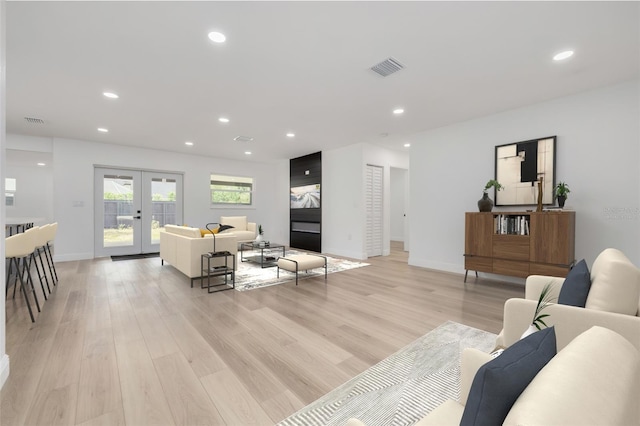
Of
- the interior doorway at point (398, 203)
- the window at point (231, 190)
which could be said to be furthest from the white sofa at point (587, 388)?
the interior doorway at point (398, 203)

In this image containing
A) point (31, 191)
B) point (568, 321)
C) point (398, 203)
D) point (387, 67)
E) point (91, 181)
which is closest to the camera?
point (568, 321)

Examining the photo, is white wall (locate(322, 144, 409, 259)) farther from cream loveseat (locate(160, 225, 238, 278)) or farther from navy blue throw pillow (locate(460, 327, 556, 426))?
navy blue throw pillow (locate(460, 327, 556, 426))

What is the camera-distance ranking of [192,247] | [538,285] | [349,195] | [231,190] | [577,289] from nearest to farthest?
1. [577,289]
2. [538,285]
3. [192,247]
4. [349,195]
5. [231,190]

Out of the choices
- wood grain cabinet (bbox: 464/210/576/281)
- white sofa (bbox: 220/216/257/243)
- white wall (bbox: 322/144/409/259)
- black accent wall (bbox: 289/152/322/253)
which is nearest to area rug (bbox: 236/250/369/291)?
white wall (bbox: 322/144/409/259)

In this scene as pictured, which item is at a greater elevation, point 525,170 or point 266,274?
point 525,170

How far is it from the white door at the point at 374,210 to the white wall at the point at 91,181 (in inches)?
130

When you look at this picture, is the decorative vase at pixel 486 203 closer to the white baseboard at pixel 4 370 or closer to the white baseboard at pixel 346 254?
the white baseboard at pixel 346 254

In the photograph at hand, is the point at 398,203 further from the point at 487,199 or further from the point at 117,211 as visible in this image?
the point at 117,211

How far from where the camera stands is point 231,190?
8789 mm

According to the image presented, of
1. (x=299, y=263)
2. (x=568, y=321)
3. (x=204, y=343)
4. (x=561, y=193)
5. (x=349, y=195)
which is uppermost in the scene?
(x=349, y=195)

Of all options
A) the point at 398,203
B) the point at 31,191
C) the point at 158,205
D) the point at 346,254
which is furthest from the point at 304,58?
the point at 31,191

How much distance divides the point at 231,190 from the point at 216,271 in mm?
4837

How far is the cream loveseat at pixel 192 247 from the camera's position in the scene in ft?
13.5

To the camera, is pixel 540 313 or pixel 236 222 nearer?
pixel 540 313
